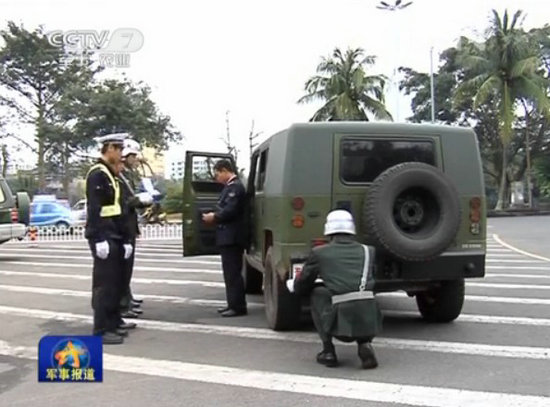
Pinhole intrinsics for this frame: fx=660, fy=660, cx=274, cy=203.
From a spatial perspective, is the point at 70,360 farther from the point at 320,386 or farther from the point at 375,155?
the point at 375,155

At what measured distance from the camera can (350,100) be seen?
1384 inches

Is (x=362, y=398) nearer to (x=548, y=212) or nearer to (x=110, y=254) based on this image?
(x=110, y=254)

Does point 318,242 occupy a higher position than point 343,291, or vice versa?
point 318,242

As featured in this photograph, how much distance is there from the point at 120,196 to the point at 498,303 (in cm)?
496

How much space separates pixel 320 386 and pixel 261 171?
10.9ft

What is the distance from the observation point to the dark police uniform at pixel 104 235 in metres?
6.50

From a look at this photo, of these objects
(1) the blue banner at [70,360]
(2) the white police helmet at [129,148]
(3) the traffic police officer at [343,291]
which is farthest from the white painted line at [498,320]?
(1) the blue banner at [70,360]

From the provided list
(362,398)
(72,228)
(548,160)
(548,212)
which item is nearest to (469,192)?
(362,398)

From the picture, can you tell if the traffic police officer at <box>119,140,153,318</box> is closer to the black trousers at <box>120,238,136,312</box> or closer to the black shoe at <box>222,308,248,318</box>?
the black trousers at <box>120,238,136,312</box>

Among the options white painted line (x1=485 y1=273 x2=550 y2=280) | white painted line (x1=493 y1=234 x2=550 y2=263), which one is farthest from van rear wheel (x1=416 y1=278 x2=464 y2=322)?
white painted line (x1=493 y1=234 x2=550 y2=263)

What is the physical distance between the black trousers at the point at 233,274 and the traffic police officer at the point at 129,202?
1.07m

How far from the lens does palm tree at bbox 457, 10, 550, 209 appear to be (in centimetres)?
3538

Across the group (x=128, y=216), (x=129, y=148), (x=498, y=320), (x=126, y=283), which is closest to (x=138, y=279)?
(x=126, y=283)

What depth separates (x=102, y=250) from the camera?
639 cm
